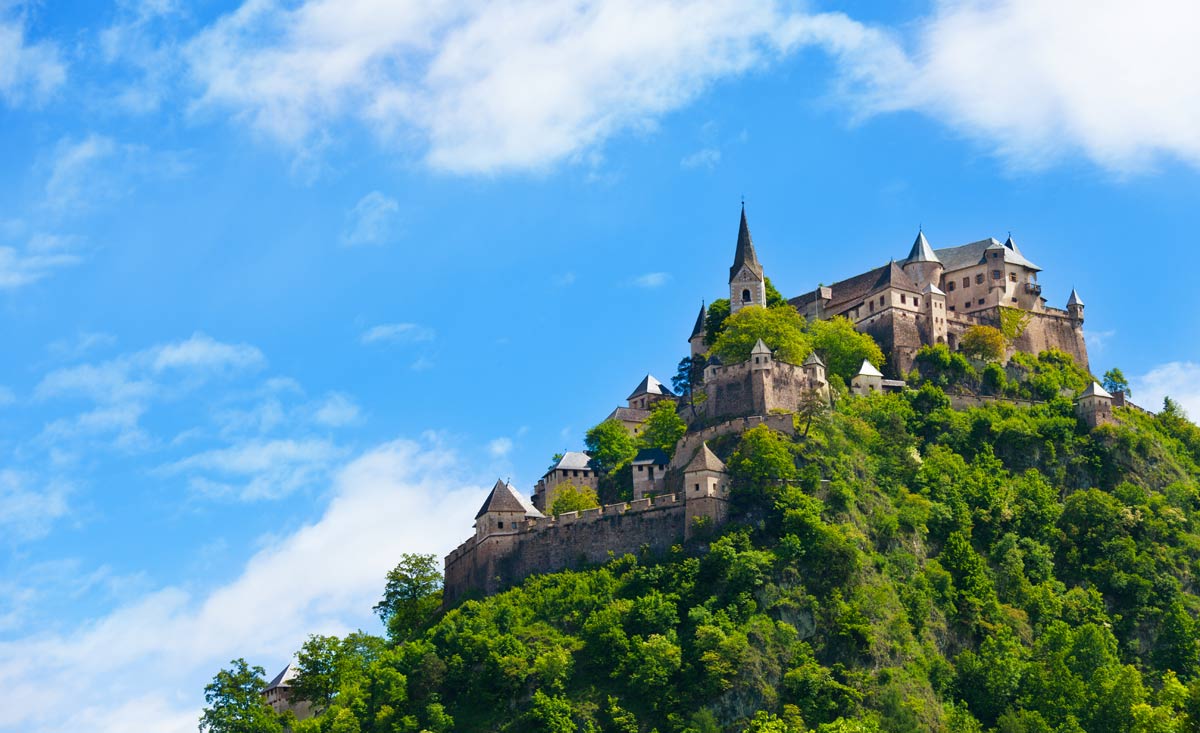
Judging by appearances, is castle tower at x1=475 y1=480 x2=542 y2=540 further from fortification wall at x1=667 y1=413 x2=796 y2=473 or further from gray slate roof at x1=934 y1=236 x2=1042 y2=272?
gray slate roof at x1=934 y1=236 x2=1042 y2=272

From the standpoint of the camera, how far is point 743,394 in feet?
337

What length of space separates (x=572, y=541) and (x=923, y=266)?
123ft

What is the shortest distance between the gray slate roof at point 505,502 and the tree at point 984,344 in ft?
104

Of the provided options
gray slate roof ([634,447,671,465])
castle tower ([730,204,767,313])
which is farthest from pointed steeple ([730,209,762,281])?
gray slate roof ([634,447,671,465])

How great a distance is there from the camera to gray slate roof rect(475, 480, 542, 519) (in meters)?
100

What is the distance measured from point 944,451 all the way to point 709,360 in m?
15.3

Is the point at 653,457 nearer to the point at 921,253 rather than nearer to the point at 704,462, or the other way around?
the point at 704,462

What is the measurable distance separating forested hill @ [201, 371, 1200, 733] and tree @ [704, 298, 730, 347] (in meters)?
12.9

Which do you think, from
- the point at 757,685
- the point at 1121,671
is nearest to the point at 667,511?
the point at 757,685

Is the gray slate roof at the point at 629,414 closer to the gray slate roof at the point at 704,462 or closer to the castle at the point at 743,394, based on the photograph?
the castle at the point at 743,394

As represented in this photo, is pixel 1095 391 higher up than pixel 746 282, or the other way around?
pixel 746 282

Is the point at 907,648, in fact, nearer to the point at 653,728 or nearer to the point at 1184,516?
the point at 653,728

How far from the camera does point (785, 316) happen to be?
11106 cm

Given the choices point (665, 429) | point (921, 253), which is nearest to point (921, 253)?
point (921, 253)
